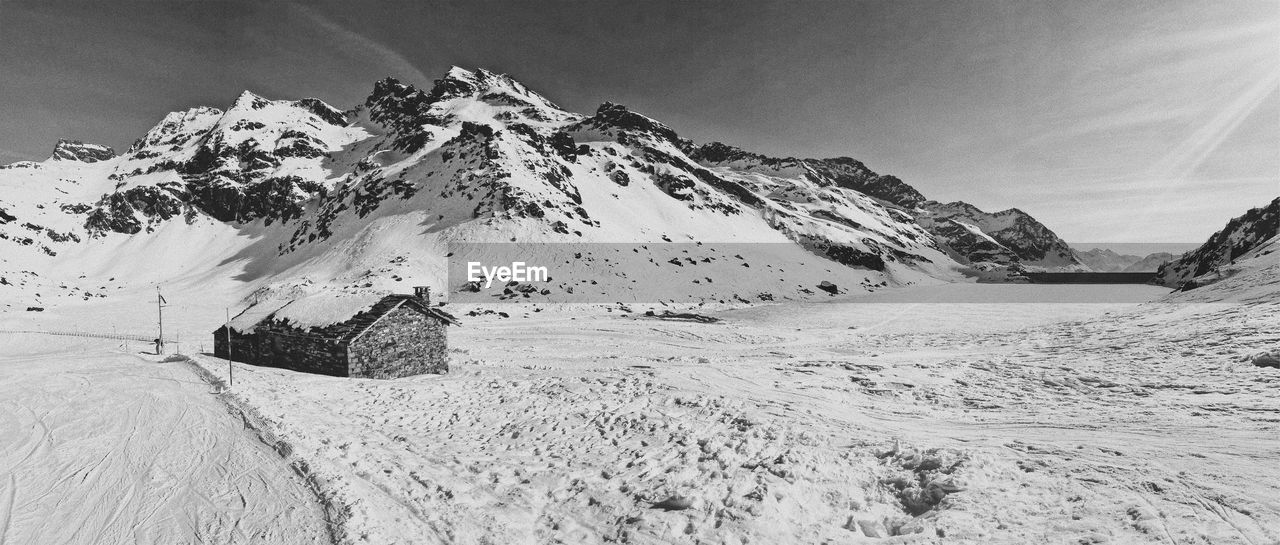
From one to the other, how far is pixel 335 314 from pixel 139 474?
13182 millimetres

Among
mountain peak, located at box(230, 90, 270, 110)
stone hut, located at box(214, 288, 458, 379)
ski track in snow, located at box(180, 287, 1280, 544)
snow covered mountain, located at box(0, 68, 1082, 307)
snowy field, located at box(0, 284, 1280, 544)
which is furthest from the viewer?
mountain peak, located at box(230, 90, 270, 110)

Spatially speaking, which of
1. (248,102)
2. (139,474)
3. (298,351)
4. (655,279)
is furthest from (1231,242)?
(248,102)

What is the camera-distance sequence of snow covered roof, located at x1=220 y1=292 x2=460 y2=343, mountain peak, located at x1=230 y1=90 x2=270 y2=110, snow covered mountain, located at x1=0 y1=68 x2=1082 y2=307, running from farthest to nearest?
mountain peak, located at x1=230 y1=90 x2=270 y2=110 < snow covered mountain, located at x1=0 y1=68 x2=1082 y2=307 < snow covered roof, located at x1=220 y1=292 x2=460 y2=343

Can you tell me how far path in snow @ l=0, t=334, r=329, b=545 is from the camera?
838 cm

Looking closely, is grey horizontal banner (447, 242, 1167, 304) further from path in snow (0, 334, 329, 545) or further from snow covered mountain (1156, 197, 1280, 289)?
path in snow (0, 334, 329, 545)

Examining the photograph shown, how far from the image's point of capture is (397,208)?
81812mm

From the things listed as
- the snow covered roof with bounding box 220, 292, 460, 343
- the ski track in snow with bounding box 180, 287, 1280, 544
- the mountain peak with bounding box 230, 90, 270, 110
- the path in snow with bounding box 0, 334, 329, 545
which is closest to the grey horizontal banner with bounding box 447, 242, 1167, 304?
the snow covered roof with bounding box 220, 292, 460, 343

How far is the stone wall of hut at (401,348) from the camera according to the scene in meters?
21.6

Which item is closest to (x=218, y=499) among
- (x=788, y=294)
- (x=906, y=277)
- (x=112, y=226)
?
(x=788, y=294)

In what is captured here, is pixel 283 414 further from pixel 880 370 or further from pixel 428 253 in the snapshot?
pixel 428 253

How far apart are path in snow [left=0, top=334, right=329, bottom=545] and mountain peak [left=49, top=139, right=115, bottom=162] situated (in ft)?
690

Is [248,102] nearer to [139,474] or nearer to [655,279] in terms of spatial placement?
[655,279]

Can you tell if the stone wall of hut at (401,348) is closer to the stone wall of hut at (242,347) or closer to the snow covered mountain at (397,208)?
the stone wall of hut at (242,347)

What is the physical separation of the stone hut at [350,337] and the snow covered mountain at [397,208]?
108 feet
